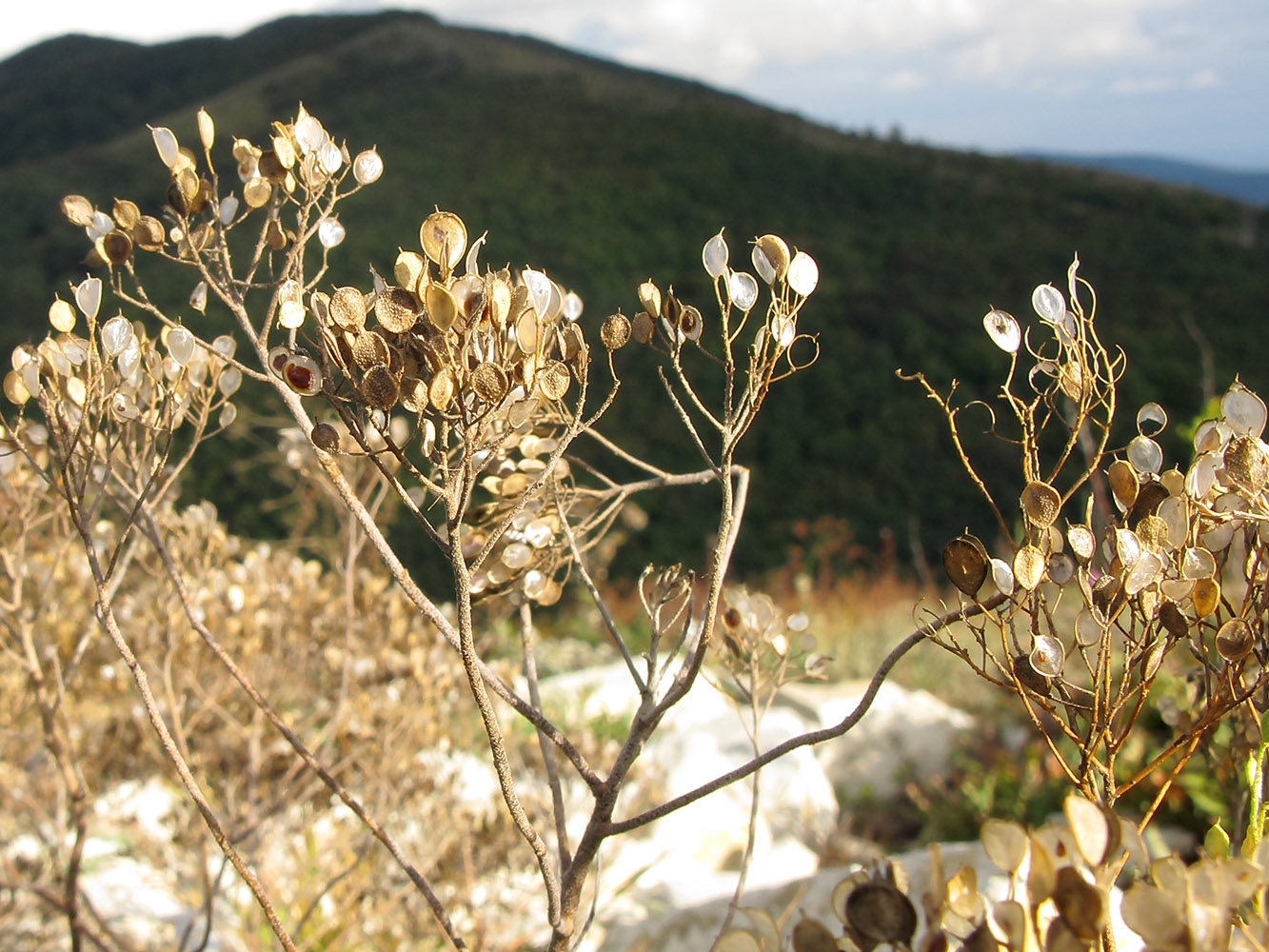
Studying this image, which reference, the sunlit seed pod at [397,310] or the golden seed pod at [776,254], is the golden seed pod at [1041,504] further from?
the sunlit seed pod at [397,310]

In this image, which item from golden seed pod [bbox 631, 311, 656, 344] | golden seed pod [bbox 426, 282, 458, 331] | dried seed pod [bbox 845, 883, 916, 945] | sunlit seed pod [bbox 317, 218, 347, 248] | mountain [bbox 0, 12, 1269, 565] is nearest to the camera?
dried seed pod [bbox 845, 883, 916, 945]

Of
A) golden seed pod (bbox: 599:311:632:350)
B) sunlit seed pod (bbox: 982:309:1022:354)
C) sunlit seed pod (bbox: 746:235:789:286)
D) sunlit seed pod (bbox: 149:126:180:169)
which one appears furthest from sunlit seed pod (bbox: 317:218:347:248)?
sunlit seed pod (bbox: 982:309:1022:354)

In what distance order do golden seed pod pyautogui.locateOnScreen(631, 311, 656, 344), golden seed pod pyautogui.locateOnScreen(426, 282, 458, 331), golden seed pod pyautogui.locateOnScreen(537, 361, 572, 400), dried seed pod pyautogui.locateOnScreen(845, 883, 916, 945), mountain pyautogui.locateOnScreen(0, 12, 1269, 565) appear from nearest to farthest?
1. dried seed pod pyautogui.locateOnScreen(845, 883, 916, 945)
2. golden seed pod pyautogui.locateOnScreen(426, 282, 458, 331)
3. golden seed pod pyautogui.locateOnScreen(537, 361, 572, 400)
4. golden seed pod pyautogui.locateOnScreen(631, 311, 656, 344)
5. mountain pyautogui.locateOnScreen(0, 12, 1269, 565)

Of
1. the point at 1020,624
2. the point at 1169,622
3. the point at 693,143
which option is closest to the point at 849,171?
the point at 693,143

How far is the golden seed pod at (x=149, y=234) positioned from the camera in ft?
3.20

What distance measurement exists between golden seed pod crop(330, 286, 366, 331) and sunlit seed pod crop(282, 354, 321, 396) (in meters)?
0.04

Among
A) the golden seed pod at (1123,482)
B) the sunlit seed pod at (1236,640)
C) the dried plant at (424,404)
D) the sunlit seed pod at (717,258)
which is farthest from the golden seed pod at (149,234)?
the sunlit seed pod at (1236,640)

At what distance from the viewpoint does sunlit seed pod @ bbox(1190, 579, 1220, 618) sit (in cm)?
73

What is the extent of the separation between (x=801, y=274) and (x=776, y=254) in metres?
0.03

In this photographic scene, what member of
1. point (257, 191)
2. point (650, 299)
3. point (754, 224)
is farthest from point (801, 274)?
point (754, 224)

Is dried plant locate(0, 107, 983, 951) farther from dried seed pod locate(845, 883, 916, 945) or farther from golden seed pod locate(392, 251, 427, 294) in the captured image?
dried seed pod locate(845, 883, 916, 945)

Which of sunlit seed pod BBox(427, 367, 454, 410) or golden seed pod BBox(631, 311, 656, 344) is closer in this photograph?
sunlit seed pod BBox(427, 367, 454, 410)

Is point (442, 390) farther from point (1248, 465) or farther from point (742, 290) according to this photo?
point (1248, 465)

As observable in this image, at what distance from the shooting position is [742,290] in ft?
2.79
